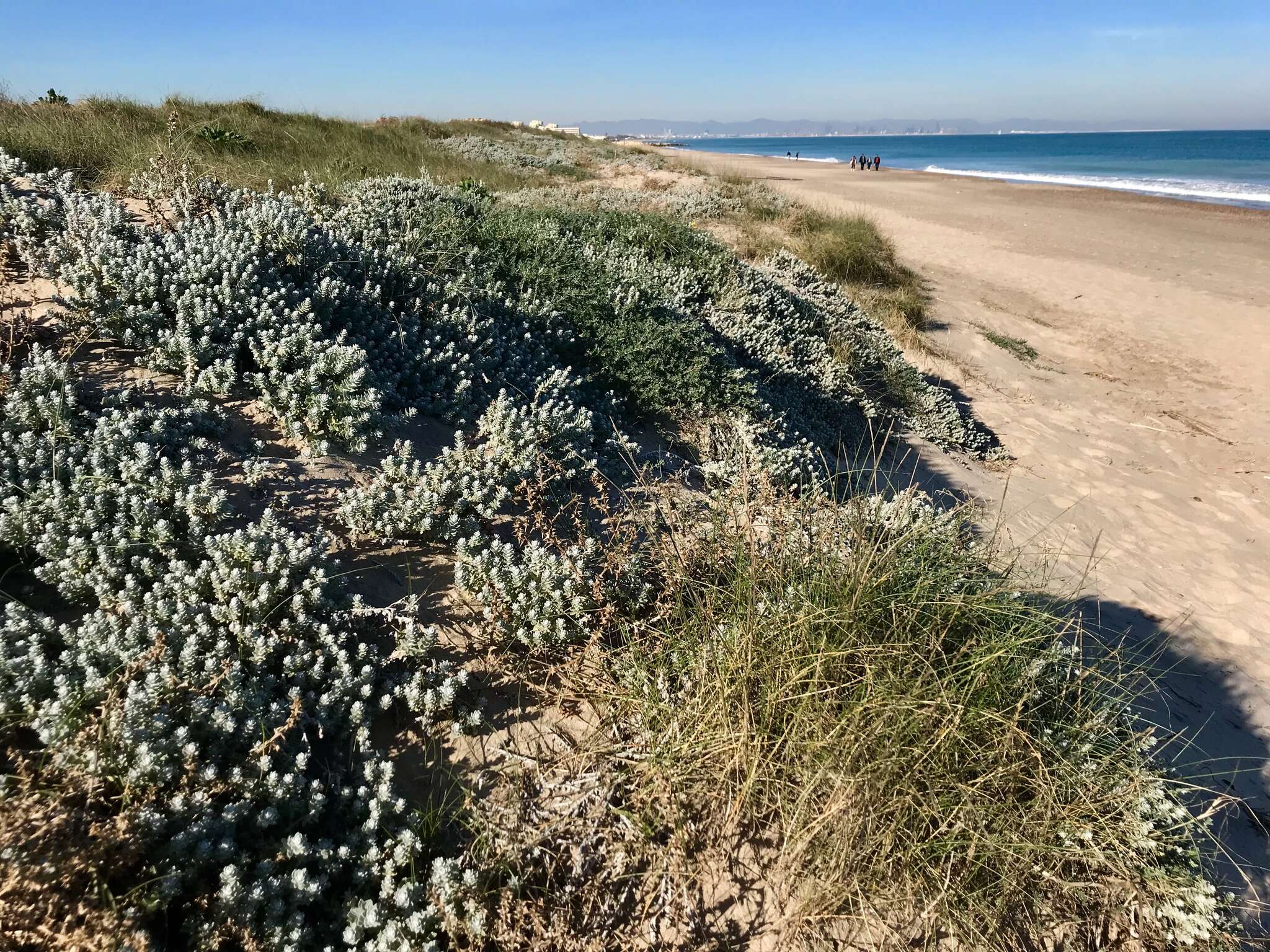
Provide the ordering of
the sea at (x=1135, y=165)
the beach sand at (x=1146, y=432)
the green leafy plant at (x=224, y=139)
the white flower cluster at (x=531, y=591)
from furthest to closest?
the sea at (x=1135, y=165)
the green leafy plant at (x=224, y=139)
the beach sand at (x=1146, y=432)
the white flower cluster at (x=531, y=591)

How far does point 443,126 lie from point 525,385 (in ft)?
82.2

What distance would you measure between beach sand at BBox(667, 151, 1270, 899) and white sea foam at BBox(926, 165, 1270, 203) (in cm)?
1593

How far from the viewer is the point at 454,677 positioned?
8.90 feet

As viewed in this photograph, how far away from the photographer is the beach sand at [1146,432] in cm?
514

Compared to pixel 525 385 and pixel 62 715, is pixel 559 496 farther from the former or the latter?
pixel 62 715

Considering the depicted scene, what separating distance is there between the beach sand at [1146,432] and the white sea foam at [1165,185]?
52.3ft

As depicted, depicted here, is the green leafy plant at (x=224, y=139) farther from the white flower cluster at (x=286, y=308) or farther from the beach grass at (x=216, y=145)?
the white flower cluster at (x=286, y=308)

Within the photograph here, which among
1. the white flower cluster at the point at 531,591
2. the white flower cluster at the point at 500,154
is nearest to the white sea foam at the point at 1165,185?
the white flower cluster at the point at 500,154

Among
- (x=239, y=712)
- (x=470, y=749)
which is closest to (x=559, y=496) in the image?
(x=470, y=749)

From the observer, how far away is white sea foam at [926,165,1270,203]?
34469mm

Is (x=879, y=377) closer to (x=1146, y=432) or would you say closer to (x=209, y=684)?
(x=1146, y=432)

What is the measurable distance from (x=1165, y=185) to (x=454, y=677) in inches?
2029

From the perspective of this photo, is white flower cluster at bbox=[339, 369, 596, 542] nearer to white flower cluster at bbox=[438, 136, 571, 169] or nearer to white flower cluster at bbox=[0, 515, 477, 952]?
white flower cluster at bbox=[0, 515, 477, 952]

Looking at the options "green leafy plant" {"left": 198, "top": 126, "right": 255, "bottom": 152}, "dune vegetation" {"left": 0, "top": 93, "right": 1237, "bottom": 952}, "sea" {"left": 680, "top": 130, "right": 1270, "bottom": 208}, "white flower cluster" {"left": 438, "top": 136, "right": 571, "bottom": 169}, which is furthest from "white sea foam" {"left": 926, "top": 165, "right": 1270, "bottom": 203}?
"dune vegetation" {"left": 0, "top": 93, "right": 1237, "bottom": 952}
